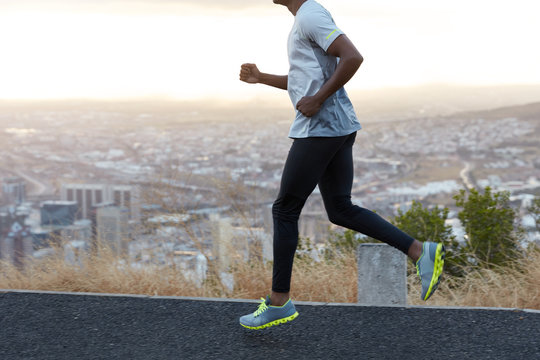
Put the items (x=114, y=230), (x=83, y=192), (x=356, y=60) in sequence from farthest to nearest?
(x=83, y=192) < (x=114, y=230) < (x=356, y=60)

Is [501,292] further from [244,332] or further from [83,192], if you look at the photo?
[83,192]

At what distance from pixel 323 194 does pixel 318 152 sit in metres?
0.34

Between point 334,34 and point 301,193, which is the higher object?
point 334,34

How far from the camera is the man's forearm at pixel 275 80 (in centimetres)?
330

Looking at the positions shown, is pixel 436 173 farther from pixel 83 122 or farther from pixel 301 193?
pixel 301 193

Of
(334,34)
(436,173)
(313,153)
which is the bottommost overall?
(436,173)

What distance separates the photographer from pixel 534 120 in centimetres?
3941

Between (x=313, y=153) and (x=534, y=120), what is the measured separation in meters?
40.6

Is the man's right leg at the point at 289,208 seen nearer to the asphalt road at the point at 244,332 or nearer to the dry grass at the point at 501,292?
the asphalt road at the point at 244,332

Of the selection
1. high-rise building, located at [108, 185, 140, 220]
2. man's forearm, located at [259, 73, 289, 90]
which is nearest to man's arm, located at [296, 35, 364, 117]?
man's forearm, located at [259, 73, 289, 90]

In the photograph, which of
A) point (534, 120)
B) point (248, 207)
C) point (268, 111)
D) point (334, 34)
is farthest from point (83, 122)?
point (334, 34)

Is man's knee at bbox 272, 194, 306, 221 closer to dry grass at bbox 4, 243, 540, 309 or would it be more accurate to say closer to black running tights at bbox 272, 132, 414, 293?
black running tights at bbox 272, 132, 414, 293

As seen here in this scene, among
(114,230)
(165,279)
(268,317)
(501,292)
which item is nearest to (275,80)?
(268,317)

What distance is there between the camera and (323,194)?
10.1ft
